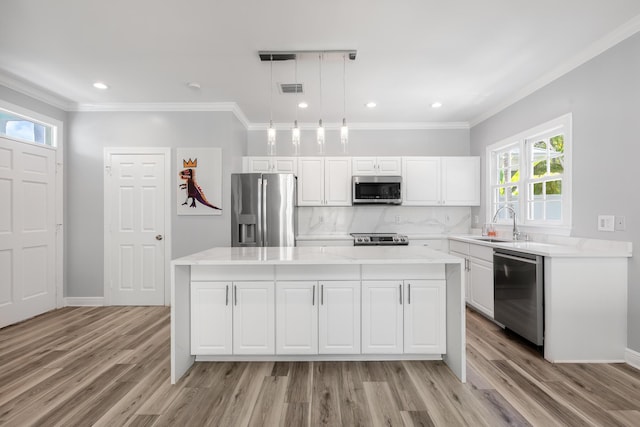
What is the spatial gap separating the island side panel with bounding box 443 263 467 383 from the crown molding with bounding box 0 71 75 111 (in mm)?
4810

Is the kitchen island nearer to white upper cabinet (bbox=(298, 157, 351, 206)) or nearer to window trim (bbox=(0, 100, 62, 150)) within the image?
white upper cabinet (bbox=(298, 157, 351, 206))

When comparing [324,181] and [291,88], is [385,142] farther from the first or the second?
[291,88]

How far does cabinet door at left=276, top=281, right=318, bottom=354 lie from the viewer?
8.19 feet

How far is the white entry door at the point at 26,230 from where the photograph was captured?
3479mm

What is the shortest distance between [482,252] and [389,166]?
1.87 meters

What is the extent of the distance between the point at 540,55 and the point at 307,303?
309 centimetres

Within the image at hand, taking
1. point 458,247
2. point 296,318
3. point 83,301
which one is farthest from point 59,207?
point 458,247

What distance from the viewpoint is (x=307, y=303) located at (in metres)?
2.50

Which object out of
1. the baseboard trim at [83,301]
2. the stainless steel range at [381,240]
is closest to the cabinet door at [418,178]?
the stainless steel range at [381,240]

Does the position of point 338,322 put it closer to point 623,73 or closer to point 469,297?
point 469,297

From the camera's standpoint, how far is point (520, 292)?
9.53 feet

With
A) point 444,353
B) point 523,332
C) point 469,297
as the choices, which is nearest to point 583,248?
point 523,332

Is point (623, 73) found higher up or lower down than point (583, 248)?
higher up

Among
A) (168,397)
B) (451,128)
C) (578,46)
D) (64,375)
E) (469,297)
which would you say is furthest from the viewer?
(451,128)
